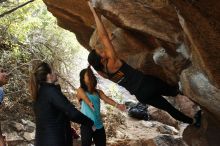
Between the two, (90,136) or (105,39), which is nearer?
(105,39)

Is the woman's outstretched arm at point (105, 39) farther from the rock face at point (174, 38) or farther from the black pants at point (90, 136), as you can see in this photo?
the black pants at point (90, 136)

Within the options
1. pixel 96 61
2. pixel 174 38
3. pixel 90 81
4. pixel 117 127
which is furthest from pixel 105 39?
pixel 117 127

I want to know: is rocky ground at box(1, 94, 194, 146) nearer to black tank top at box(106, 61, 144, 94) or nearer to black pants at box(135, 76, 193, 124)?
black pants at box(135, 76, 193, 124)

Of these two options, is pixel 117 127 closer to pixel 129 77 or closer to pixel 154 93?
pixel 154 93

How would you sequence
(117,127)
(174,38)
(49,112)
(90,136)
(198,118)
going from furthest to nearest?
(117,127)
(198,118)
(174,38)
(90,136)
(49,112)

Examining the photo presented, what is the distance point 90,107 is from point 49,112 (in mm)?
1322

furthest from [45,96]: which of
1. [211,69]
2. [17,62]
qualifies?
[17,62]

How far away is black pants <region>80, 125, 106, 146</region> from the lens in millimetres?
5688

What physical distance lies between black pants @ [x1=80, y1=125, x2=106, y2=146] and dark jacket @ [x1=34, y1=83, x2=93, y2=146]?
1011mm

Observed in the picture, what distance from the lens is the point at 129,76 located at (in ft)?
18.9

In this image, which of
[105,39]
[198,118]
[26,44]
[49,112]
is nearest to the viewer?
[49,112]

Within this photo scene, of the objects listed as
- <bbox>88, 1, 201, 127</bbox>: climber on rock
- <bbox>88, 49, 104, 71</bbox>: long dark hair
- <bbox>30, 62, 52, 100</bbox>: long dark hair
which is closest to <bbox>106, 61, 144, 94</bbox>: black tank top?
<bbox>88, 1, 201, 127</bbox>: climber on rock

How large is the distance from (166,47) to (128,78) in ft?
4.02

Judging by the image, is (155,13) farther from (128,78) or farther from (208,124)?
(208,124)
